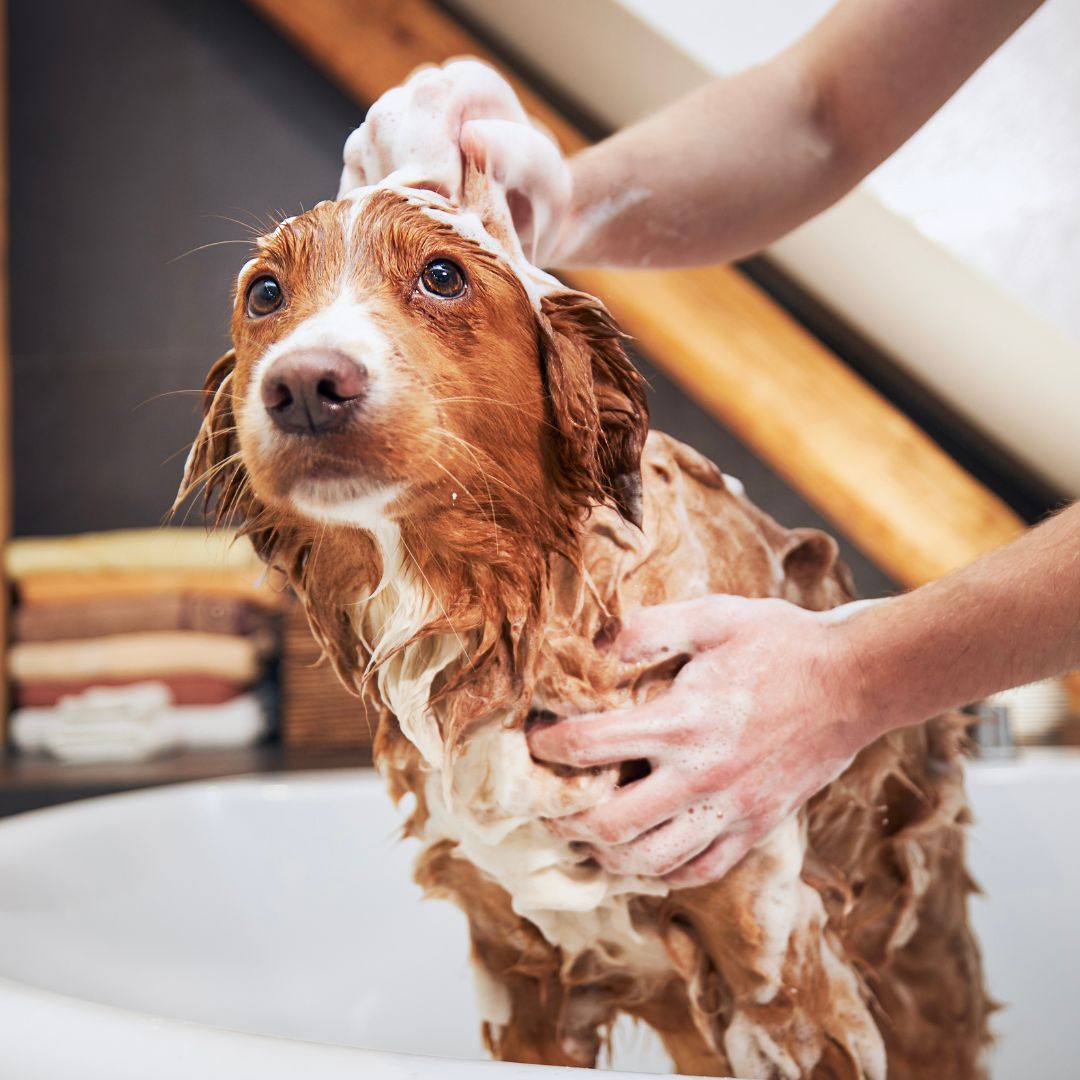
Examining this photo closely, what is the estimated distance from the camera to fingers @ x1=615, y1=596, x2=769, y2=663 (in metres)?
0.59

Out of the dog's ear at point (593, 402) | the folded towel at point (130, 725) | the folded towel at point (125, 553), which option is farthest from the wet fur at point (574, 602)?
the folded towel at point (125, 553)

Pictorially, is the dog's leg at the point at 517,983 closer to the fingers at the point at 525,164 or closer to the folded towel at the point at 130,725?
the fingers at the point at 525,164

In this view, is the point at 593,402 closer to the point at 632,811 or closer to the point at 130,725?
the point at 632,811

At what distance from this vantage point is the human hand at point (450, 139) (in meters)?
0.61

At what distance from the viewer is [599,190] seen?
2.46 ft

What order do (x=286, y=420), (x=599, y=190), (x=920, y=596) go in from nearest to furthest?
(x=286, y=420) < (x=920, y=596) < (x=599, y=190)

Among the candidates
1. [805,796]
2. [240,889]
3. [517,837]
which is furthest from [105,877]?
[805,796]

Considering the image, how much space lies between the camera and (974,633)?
1.79ft

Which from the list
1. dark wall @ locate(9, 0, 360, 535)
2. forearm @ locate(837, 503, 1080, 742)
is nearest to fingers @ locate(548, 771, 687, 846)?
forearm @ locate(837, 503, 1080, 742)

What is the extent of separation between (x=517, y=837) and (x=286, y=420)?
0.26 m

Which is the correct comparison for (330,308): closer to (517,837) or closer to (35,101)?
(517,837)

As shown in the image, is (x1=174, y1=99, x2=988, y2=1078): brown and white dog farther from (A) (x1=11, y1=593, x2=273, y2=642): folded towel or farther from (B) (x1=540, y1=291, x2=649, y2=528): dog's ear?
(A) (x1=11, y1=593, x2=273, y2=642): folded towel

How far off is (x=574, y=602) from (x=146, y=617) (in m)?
1.38

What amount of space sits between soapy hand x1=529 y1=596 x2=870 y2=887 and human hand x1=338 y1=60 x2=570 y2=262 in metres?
0.29
